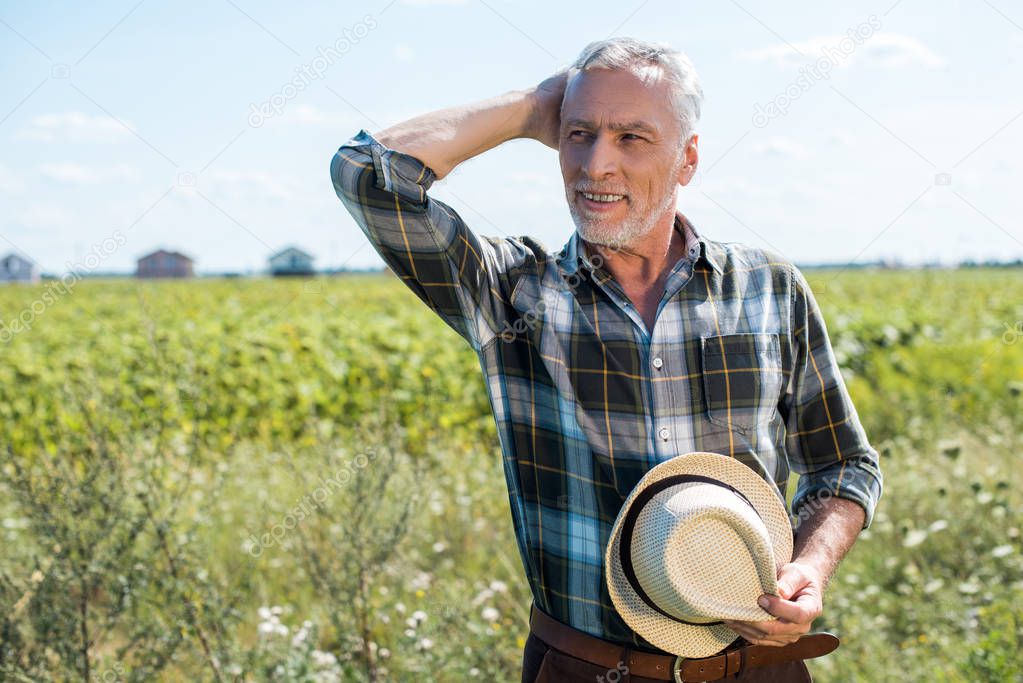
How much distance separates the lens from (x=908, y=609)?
432cm

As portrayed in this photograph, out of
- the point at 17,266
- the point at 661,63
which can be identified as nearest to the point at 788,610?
the point at 661,63

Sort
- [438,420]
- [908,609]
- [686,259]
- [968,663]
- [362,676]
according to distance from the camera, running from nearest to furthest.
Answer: [686,259] < [968,663] < [362,676] < [908,609] < [438,420]

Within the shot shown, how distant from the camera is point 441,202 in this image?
6.33 feet

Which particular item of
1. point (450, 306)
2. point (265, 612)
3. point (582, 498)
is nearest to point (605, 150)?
point (450, 306)

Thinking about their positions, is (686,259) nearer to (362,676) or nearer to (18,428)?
(362,676)

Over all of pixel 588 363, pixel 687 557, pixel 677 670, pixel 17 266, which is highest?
pixel 17 266

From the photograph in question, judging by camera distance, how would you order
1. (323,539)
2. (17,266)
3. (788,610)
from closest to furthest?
(788,610)
(323,539)
(17,266)

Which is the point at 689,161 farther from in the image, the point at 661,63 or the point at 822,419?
the point at 822,419

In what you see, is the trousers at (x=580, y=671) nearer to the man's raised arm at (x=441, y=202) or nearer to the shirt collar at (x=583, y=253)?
the man's raised arm at (x=441, y=202)

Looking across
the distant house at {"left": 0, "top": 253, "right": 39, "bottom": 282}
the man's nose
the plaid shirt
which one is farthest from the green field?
the distant house at {"left": 0, "top": 253, "right": 39, "bottom": 282}

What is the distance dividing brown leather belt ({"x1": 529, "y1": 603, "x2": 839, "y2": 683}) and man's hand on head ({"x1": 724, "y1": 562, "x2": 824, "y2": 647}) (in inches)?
2.8

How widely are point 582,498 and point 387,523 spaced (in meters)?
1.92

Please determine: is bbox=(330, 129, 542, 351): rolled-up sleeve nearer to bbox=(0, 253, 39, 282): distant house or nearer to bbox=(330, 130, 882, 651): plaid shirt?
bbox=(330, 130, 882, 651): plaid shirt

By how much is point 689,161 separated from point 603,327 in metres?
0.47
